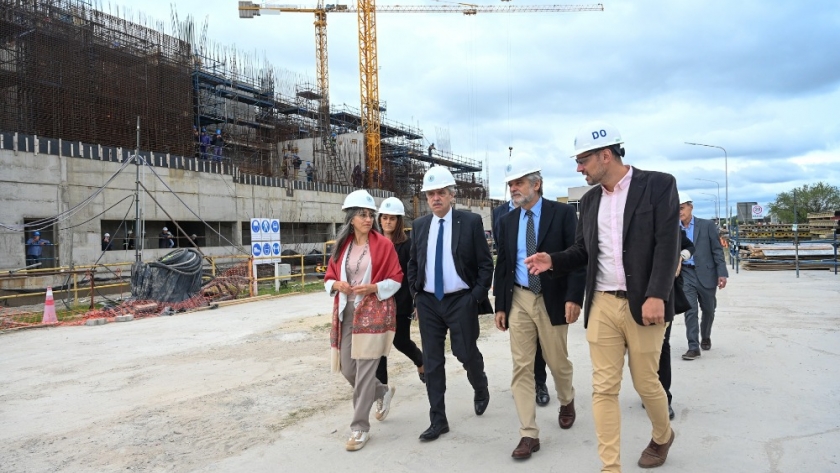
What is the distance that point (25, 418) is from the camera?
4.70 meters

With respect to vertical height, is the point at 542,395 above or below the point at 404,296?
below

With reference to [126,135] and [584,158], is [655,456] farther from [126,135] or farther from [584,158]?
[126,135]

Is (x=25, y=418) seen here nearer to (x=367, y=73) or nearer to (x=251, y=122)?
(x=251, y=122)

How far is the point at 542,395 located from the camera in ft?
14.9

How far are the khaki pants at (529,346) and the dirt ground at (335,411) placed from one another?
307 mm

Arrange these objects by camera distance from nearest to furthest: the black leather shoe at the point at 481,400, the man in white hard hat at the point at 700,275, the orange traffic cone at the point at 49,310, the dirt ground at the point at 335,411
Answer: the dirt ground at the point at 335,411 < the black leather shoe at the point at 481,400 < the man in white hard hat at the point at 700,275 < the orange traffic cone at the point at 49,310

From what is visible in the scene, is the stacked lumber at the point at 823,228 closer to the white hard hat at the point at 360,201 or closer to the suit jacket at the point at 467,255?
the suit jacket at the point at 467,255

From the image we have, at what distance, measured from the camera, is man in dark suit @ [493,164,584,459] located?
3.54m

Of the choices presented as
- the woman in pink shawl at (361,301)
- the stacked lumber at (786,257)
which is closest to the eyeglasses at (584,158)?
the woman in pink shawl at (361,301)

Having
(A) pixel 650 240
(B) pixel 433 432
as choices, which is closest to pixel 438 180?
(A) pixel 650 240

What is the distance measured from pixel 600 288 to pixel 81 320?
11.0 metres

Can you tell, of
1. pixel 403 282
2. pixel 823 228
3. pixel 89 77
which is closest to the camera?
pixel 403 282

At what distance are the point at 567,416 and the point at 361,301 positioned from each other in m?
1.69

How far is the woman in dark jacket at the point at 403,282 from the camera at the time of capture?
15.1 ft
